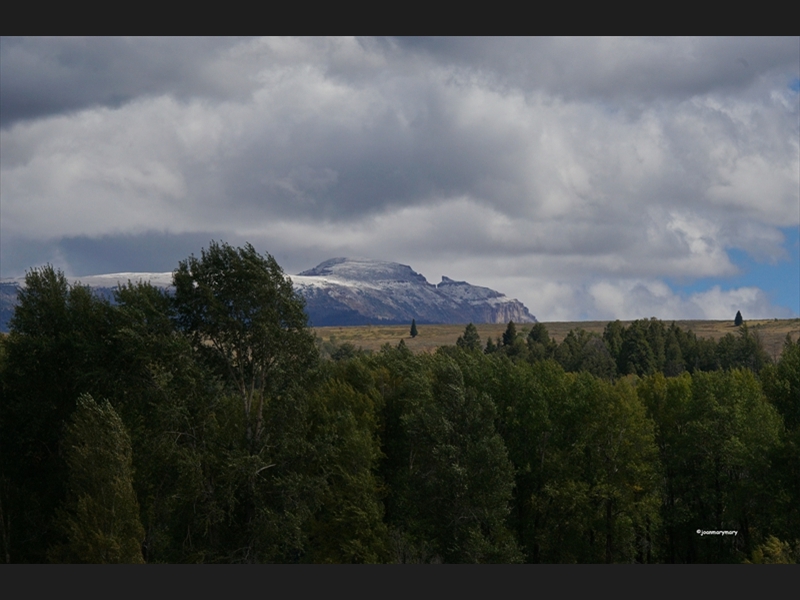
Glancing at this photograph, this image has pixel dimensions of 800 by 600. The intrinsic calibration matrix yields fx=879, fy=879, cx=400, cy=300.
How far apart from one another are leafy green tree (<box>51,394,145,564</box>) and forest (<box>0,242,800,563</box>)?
0.10 m

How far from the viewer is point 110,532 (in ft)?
141

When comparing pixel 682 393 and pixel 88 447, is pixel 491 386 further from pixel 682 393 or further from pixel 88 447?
pixel 88 447

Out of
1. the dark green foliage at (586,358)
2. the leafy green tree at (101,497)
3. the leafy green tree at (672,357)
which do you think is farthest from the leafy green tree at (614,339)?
the leafy green tree at (101,497)

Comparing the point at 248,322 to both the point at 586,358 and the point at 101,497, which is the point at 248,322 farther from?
the point at 586,358

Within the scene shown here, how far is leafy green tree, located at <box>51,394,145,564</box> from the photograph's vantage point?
42.3 meters

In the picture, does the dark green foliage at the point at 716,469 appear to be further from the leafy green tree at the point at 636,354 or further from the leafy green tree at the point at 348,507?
the leafy green tree at the point at 636,354

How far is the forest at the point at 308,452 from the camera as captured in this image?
46125 mm

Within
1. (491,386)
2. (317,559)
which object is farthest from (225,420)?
(491,386)

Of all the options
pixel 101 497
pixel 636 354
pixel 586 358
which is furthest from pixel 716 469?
pixel 636 354

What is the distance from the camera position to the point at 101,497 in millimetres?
43312

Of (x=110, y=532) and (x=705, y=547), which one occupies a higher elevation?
(x=110, y=532)

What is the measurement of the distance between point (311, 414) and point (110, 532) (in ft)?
58.4

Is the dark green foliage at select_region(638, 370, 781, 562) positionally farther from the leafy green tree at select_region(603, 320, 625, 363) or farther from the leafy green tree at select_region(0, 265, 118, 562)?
the leafy green tree at select_region(603, 320, 625, 363)

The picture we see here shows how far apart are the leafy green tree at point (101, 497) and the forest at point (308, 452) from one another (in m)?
0.10
